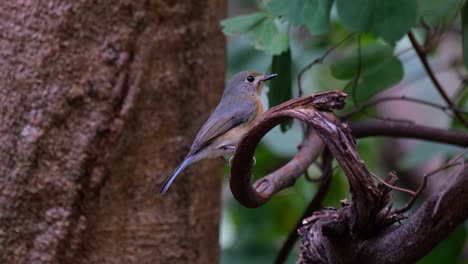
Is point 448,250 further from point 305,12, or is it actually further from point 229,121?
point 305,12

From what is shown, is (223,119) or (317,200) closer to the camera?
(223,119)

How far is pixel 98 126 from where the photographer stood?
78.7 inches

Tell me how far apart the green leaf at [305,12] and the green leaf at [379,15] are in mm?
40

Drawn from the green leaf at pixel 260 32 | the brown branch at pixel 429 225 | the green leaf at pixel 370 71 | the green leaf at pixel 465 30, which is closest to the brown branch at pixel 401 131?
the green leaf at pixel 370 71

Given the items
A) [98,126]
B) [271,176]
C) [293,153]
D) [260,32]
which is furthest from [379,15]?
[293,153]

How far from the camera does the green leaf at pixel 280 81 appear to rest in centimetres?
201

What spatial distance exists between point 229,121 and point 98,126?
1.23 ft

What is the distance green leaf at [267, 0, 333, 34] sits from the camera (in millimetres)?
1749

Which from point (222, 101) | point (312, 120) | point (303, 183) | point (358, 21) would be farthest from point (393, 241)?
point (303, 183)

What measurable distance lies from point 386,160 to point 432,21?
2743mm

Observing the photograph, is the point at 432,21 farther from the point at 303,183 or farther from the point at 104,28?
the point at 303,183

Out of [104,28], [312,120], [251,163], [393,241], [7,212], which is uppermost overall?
[104,28]

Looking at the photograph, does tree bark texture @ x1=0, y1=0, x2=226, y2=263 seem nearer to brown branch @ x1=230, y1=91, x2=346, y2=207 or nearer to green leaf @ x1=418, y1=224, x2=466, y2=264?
brown branch @ x1=230, y1=91, x2=346, y2=207

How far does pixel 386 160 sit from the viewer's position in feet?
16.2
